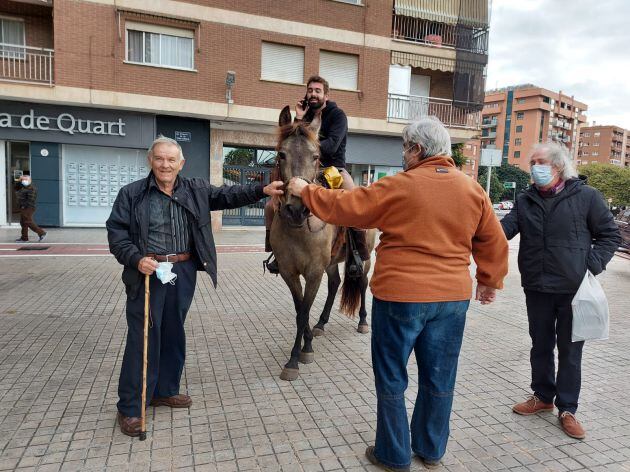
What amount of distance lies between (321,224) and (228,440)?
6.94 feet

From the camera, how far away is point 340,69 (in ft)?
60.4

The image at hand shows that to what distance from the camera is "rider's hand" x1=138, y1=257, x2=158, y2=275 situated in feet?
10.1

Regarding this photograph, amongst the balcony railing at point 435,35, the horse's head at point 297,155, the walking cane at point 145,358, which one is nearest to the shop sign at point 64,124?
the balcony railing at point 435,35

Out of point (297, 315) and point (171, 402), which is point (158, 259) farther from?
point (297, 315)

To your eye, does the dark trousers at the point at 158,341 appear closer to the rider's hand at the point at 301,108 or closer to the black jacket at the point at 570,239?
the rider's hand at the point at 301,108

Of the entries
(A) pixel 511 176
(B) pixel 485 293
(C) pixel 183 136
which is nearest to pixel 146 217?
(B) pixel 485 293

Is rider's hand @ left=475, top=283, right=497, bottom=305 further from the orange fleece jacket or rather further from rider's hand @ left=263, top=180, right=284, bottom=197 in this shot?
rider's hand @ left=263, top=180, right=284, bottom=197

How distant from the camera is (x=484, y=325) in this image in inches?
255

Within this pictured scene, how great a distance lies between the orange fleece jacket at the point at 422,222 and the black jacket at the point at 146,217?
3.90ft

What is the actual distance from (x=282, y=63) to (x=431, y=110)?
743cm

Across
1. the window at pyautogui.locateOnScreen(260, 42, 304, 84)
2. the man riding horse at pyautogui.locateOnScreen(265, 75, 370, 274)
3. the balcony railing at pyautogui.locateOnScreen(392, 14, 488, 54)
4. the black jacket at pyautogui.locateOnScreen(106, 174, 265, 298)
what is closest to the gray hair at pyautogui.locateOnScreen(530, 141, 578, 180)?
the man riding horse at pyautogui.locateOnScreen(265, 75, 370, 274)

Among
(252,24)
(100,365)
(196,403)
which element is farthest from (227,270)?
(252,24)

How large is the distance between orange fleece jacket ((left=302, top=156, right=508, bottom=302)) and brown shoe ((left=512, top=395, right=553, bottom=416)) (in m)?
1.61

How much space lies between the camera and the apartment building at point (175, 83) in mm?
15445
